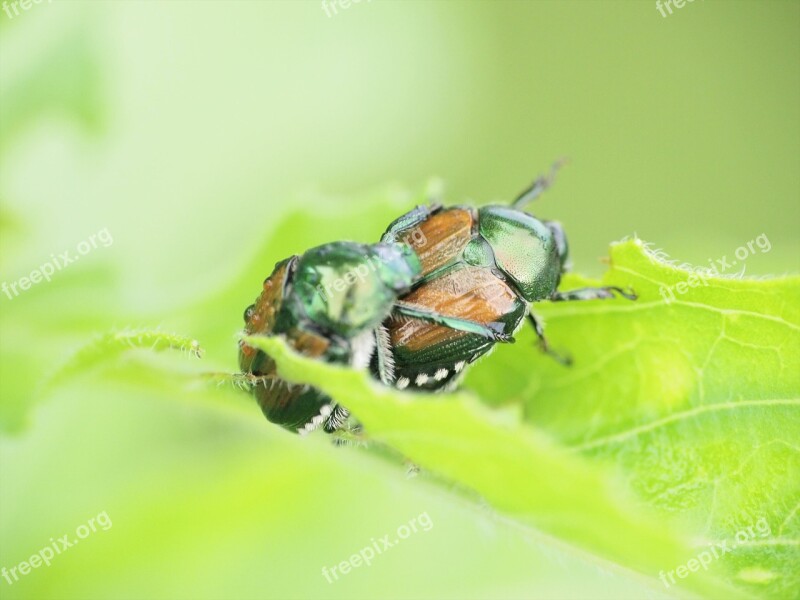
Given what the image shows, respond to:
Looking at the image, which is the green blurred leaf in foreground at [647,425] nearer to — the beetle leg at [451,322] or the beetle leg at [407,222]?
the beetle leg at [451,322]

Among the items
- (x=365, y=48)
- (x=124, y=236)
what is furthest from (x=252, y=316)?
(x=365, y=48)

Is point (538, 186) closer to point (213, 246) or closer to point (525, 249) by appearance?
point (525, 249)

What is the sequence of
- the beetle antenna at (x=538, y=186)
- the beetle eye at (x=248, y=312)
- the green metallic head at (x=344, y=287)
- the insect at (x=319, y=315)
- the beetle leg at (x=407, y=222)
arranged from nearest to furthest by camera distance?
the insect at (x=319, y=315)
the green metallic head at (x=344, y=287)
the beetle eye at (x=248, y=312)
the beetle leg at (x=407, y=222)
the beetle antenna at (x=538, y=186)

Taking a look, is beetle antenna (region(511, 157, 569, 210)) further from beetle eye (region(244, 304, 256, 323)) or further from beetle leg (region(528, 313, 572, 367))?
beetle eye (region(244, 304, 256, 323))

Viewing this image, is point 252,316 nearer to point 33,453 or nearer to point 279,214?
point 279,214

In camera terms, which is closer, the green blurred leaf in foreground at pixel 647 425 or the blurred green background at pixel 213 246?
the green blurred leaf in foreground at pixel 647 425

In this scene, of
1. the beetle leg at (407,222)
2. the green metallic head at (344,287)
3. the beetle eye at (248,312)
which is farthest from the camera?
the beetle leg at (407,222)

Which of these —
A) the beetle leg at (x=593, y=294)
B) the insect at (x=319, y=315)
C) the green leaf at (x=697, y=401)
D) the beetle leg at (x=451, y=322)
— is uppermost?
the insect at (x=319, y=315)

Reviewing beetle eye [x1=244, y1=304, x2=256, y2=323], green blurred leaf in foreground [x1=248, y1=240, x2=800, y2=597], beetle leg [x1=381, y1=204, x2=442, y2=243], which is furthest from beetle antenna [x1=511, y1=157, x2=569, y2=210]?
beetle eye [x1=244, y1=304, x2=256, y2=323]

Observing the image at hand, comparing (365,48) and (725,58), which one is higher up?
(365,48)

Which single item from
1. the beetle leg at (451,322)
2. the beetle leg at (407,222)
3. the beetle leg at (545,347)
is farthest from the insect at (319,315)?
the beetle leg at (545,347)
